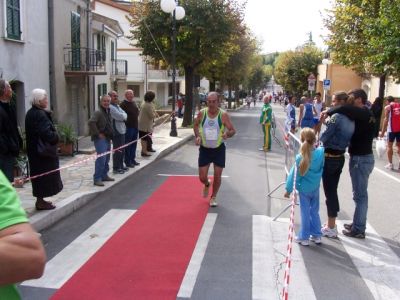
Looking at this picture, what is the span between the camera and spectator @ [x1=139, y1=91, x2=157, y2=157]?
1238 centimetres

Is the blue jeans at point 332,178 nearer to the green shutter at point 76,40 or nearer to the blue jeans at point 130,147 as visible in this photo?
the blue jeans at point 130,147

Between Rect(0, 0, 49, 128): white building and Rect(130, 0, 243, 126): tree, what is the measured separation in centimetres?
870

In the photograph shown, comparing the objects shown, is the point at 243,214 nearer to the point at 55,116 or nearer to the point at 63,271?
the point at 63,271

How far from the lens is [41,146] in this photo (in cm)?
650

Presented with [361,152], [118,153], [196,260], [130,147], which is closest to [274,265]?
[196,260]

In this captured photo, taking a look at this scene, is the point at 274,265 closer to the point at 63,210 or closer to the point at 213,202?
the point at 213,202

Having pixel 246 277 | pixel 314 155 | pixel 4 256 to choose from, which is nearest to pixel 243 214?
pixel 314 155

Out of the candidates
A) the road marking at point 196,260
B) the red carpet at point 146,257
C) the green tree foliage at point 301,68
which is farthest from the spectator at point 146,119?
the green tree foliage at point 301,68

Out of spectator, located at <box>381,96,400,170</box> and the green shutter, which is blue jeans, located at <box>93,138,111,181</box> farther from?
the green shutter

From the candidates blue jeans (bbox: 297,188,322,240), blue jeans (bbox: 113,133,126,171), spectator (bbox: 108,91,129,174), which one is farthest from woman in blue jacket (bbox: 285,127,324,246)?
blue jeans (bbox: 113,133,126,171)

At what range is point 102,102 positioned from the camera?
893cm

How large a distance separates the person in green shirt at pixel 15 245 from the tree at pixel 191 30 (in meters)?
21.8

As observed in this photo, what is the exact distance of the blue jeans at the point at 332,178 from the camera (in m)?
6.00

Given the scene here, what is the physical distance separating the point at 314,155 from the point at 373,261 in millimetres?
1384
